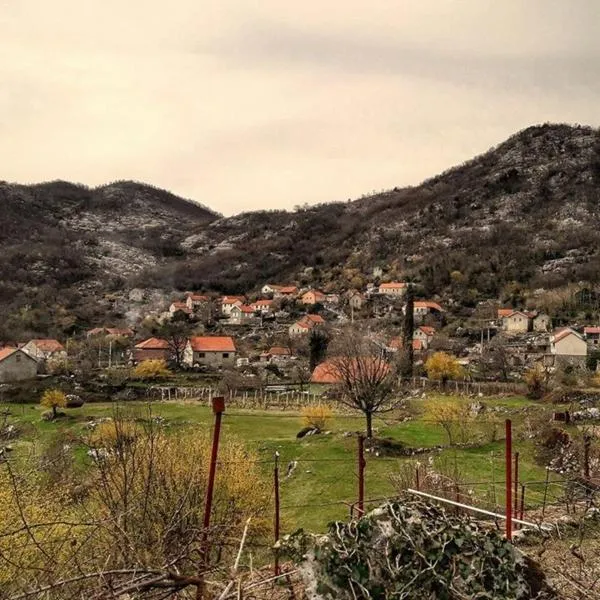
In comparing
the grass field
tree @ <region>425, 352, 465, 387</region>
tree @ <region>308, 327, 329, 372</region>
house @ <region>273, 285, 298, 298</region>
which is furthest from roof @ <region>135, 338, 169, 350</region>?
house @ <region>273, 285, 298, 298</region>

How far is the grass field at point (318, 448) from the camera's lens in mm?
17719

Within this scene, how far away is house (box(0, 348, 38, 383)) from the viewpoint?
179 feet

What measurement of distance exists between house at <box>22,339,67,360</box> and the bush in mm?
19164

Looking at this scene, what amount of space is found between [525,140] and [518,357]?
132 metres

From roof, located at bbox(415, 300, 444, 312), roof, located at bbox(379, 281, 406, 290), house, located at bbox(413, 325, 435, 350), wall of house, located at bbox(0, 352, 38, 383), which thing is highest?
roof, located at bbox(379, 281, 406, 290)

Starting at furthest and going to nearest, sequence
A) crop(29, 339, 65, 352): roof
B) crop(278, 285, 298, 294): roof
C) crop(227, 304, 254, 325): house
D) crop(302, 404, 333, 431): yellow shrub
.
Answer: crop(278, 285, 298, 294): roof → crop(227, 304, 254, 325): house → crop(29, 339, 65, 352): roof → crop(302, 404, 333, 431): yellow shrub

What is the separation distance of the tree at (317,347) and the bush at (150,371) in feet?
45.1

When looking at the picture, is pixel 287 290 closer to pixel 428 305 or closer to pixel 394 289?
pixel 394 289

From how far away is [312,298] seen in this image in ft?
339

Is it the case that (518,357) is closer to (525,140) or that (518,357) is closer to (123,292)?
(123,292)

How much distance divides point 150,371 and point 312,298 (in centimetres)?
5300

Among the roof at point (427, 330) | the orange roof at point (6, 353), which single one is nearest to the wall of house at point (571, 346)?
the roof at point (427, 330)

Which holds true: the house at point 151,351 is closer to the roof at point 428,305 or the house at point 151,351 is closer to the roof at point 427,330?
the roof at point 427,330

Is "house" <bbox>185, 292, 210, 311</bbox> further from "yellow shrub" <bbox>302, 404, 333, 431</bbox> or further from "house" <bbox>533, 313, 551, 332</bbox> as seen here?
"yellow shrub" <bbox>302, 404, 333, 431</bbox>
